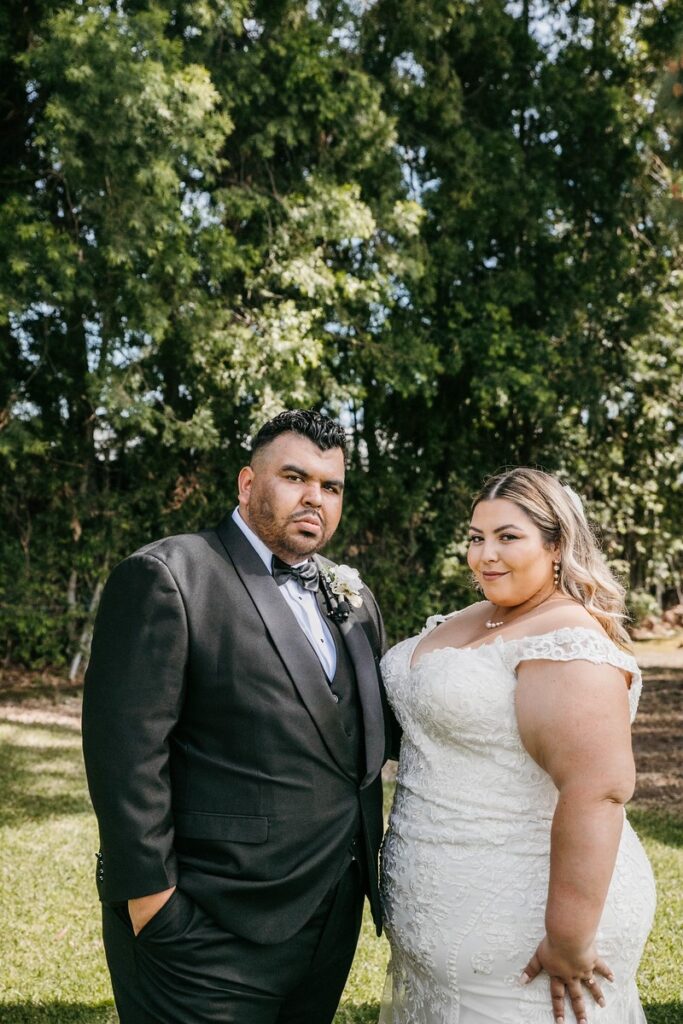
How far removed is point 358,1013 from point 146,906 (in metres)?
2.09

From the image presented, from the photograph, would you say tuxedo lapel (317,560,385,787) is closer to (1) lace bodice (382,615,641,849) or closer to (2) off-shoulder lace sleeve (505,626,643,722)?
(1) lace bodice (382,615,641,849)

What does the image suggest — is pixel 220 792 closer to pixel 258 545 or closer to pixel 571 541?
pixel 258 545

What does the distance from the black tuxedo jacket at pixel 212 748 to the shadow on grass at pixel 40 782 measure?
463 centimetres

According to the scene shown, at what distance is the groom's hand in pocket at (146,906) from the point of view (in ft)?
7.82

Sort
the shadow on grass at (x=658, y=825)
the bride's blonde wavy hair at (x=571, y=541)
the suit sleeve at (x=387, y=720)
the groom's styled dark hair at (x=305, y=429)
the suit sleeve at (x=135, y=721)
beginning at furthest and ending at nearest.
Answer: the shadow on grass at (x=658, y=825)
the suit sleeve at (x=387, y=720)
the groom's styled dark hair at (x=305, y=429)
the bride's blonde wavy hair at (x=571, y=541)
the suit sleeve at (x=135, y=721)

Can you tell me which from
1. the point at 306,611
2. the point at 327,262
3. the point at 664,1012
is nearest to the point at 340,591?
the point at 306,611

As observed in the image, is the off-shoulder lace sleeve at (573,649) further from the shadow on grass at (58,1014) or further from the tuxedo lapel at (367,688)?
the shadow on grass at (58,1014)

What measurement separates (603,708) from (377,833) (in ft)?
2.88

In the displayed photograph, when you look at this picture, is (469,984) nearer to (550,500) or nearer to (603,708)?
(603,708)

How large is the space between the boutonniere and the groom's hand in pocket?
922mm

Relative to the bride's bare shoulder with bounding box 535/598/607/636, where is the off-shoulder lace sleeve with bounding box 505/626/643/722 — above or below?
below

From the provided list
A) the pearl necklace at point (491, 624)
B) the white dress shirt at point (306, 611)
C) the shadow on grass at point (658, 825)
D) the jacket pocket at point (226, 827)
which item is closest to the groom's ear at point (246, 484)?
the white dress shirt at point (306, 611)

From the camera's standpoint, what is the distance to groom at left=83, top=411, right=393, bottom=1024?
243 centimetres

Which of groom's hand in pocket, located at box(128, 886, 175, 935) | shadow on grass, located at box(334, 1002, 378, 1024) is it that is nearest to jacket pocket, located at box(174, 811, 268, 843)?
groom's hand in pocket, located at box(128, 886, 175, 935)
